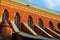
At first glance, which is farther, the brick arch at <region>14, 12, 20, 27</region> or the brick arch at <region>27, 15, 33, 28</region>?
the brick arch at <region>27, 15, 33, 28</region>

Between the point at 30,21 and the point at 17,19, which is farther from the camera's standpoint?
the point at 30,21

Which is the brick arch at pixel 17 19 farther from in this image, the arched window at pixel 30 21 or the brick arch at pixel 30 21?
the arched window at pixel 30 21

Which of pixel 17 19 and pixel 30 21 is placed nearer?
pixel 17 19

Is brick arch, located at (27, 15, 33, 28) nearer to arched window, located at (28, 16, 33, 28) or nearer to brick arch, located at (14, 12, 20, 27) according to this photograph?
arched window, located at (28, 16, 33, 28)

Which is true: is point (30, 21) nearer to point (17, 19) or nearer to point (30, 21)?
point (30, 21)

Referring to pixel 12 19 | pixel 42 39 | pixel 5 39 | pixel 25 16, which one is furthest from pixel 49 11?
pixel 5 39

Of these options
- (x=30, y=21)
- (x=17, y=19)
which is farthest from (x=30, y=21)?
(x=17, y=19)

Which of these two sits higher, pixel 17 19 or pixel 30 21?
pixel 17 19

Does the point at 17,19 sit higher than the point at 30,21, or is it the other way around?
the point at 17,19

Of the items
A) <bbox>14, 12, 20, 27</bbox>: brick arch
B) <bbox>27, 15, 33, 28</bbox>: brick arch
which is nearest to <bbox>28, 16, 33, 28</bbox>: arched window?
<bbox>27, 15, 33, 28</bbox>: brick arch

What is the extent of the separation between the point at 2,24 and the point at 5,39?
2351mm

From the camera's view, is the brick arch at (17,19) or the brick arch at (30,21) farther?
the brick arch at (30,21)

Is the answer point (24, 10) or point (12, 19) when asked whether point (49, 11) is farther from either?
point (12, 19)

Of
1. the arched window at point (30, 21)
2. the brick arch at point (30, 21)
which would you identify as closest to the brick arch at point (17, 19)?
the brick arch at point (30, 21)
